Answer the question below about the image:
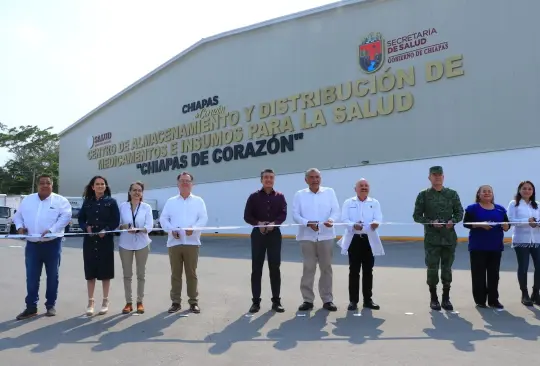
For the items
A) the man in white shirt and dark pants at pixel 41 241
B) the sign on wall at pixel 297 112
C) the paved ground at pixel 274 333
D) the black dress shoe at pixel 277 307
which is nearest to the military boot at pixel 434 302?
the paved ground at pixel 274 333

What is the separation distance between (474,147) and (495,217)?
12.4 metres

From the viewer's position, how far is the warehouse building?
59.7 feet

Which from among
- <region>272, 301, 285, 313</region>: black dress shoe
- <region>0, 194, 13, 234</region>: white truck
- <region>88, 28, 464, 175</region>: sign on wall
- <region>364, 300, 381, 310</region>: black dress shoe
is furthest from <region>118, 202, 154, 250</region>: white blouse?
<region>0, 194, 13, 234</region>: white truck

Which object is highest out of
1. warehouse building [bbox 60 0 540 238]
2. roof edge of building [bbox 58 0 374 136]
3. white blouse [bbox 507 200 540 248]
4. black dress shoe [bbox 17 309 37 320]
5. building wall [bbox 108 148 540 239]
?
roof edge of building [bbox 58 0 374 136]

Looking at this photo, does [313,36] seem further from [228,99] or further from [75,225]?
[75,225]

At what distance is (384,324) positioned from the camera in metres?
6.04

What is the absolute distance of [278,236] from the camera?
722 centimetres

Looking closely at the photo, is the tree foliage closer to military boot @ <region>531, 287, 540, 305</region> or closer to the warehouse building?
the warehouse building

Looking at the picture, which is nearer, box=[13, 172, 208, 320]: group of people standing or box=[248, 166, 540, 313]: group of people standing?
box=[13, 172, 208, 320]: group of people standing

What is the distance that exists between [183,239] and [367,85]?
16276mm

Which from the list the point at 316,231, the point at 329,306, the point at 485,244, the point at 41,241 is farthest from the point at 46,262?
the point at 485,244

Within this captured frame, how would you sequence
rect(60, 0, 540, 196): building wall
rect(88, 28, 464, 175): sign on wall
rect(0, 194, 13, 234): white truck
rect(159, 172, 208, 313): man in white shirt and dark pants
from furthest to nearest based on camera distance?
rect(0, 194, 13, 234): white truck < rect(88, 28, 464, 175): sign on wall < rect(60, 0, 540, 196): building wall < rect(159, 172, 208, 313): man in white shirt and dark pants

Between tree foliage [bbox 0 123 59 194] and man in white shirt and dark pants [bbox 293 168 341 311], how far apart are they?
58665 mm

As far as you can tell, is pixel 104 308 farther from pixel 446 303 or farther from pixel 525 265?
pixel 525 265
